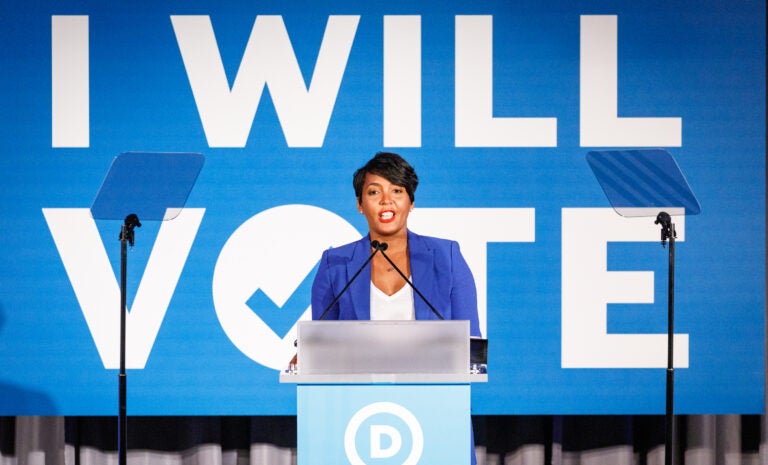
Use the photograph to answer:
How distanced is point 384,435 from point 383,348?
0.23 meters

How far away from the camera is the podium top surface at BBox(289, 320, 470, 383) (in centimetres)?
220

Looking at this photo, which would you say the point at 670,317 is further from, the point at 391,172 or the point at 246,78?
the point at 246,78

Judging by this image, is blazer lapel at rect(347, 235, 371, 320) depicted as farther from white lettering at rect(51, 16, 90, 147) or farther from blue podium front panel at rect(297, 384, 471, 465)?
white lettering at rect(51, 16, 90, 147)

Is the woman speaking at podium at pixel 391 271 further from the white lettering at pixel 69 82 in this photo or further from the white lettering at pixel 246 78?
the white lettering at pixel 69 82

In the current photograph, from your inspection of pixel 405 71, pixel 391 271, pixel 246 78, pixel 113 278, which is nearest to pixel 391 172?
pixel 391 271

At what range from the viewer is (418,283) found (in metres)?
2.96

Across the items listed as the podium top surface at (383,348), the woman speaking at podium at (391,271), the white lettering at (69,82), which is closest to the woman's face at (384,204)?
the woman speaking at podium at (391,271)

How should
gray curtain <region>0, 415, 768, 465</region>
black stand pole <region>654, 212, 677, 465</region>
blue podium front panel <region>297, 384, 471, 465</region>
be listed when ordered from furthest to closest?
gray curtain <region>0, 415, 768, 465</region>, black stand pole <region>654, 212, 677, 465</region>, blue podium front panel <region>297, 384, 471, 465</region>

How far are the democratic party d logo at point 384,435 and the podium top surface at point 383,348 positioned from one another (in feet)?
0.35

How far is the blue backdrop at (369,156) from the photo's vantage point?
12.7ft

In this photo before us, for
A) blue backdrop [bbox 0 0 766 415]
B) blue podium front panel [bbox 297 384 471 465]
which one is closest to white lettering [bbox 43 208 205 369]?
blue backdrop [bbox 0 0 766 415]

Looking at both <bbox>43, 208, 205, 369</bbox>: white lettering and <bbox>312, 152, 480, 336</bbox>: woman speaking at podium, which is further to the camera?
<bbox>43, 208, 205, 369</bbox>: white lettering

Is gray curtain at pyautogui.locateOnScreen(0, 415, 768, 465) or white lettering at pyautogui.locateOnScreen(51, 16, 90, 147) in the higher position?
white lettering at pyautogui.locateOnScreen(51, 16, 90, 147)

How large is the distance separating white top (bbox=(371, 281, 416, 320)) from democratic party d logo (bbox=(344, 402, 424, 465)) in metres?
0.84
